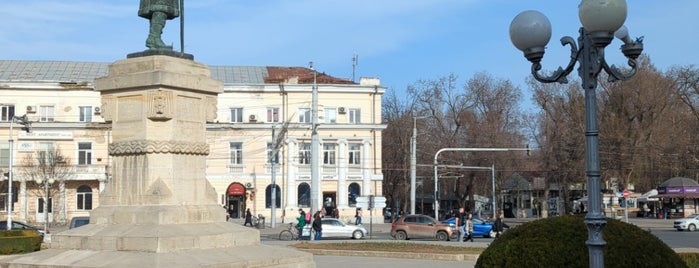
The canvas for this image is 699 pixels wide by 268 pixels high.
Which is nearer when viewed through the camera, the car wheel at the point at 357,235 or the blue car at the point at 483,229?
the car wheel at the point at 357,235

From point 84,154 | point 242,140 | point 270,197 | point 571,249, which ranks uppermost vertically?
point 242,140

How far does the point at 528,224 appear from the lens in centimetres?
1056

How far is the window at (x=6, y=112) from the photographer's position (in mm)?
62656

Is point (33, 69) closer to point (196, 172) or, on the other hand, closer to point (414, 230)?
point (414, 230)

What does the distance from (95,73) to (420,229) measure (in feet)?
131

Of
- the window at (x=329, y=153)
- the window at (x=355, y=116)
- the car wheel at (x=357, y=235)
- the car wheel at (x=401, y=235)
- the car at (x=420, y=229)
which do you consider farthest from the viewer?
the window at (x=355, y=116)

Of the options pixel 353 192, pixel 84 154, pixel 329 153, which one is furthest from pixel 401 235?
pixel 84 154

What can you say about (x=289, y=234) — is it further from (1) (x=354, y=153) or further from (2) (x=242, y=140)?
(1) (x=354, y=153)

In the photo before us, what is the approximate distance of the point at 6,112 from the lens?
206 feet

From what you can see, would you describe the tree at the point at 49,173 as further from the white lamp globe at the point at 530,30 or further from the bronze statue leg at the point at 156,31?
the white lamp globe at the point at 530,30

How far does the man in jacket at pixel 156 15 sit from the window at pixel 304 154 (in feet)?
170

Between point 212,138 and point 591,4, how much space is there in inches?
2323

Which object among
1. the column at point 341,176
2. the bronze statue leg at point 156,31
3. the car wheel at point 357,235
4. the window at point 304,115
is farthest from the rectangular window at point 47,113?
the bronze statue leg at point 156,31

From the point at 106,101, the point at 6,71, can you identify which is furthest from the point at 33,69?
the point at 106,101
